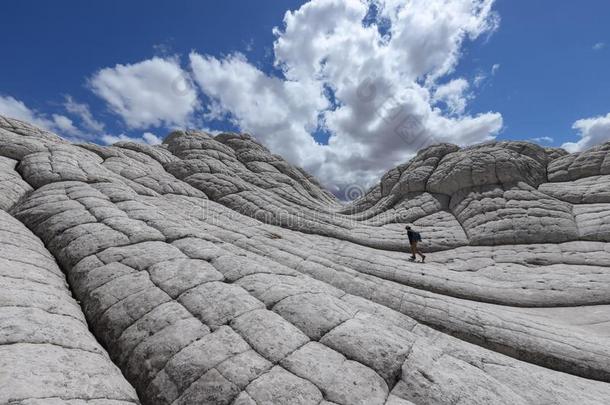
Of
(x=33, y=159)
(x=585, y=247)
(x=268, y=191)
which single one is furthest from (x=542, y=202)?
(x=33, y=159)

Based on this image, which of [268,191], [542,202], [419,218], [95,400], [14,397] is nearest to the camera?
[14,397]

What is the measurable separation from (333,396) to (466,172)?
2725 centimetres

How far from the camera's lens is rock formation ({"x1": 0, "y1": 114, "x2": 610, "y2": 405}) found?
5660 millimetres

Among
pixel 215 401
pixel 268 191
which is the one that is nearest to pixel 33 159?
pixel 268 191

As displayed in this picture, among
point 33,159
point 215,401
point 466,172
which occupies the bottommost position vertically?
point 215,401

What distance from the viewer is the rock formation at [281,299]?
18.6ft

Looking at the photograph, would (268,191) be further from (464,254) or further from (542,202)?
(542,202)

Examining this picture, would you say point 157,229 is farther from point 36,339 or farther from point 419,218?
point 419,218

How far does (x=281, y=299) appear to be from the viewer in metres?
8.24

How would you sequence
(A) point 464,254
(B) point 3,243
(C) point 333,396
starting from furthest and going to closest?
(A) point 464,254 < (B) point 3,243 < (C) point 333,396

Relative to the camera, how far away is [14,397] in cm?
421

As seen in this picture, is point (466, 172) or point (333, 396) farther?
point (466, 172)

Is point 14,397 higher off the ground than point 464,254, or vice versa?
point 464,254

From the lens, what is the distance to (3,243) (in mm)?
9578
